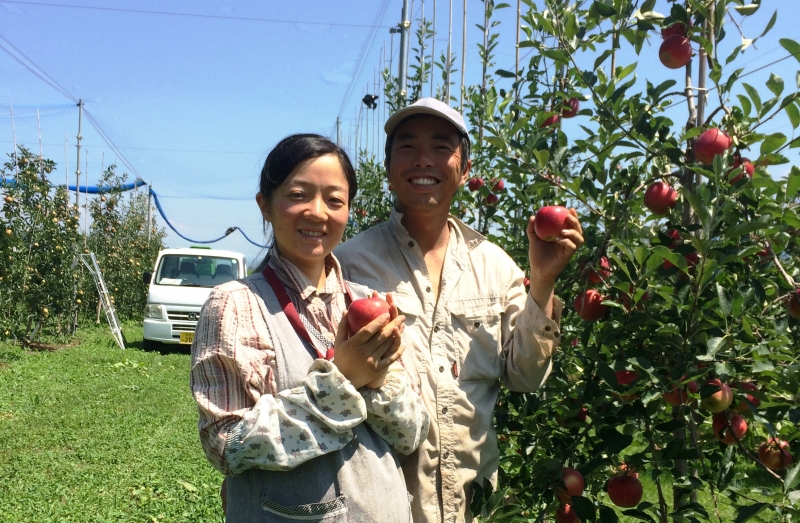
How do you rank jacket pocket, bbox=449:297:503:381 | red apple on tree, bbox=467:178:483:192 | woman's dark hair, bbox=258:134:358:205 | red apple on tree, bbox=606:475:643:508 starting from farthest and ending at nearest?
1. red apple on tree, bbox=467:178:483:192
2. red apple on tree, bbox=606:475:643:508
3. jacket pocket, bbox=449:297:503:381
4. woman's dark hair, bbox=258:134:358:205

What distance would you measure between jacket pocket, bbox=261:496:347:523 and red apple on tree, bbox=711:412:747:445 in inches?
38.4

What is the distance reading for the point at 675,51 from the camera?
5.18 ft

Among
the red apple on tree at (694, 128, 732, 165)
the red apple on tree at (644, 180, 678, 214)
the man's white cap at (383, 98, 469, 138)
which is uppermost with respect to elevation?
the man's white cap at (383, 98, 469, 138)

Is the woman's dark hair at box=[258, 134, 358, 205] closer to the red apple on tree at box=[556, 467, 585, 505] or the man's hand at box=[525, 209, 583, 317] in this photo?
the man's hand at box=[525, 209, 583, 317]

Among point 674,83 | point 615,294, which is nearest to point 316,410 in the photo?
point 615,294

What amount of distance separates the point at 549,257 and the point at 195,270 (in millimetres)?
8725

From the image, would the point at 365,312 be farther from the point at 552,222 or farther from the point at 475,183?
the point at 475,183

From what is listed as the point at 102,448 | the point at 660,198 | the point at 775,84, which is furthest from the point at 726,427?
the point at 102,448

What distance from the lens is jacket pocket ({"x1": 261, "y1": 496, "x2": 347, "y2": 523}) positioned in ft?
3.75

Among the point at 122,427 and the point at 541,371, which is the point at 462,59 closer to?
the point at 122,427

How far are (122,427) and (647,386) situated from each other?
14.8 feet

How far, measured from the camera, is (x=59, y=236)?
9.30 metres

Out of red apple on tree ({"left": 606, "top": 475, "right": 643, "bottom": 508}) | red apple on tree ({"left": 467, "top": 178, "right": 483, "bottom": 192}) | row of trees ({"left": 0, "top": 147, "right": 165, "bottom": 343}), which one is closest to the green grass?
row of trees ({"left": 0, "top": 147, "right": 165, "bottom": 343})

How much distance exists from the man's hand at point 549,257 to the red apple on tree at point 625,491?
0.57 m
